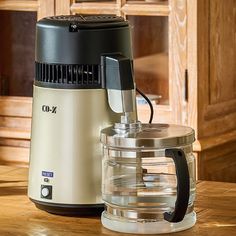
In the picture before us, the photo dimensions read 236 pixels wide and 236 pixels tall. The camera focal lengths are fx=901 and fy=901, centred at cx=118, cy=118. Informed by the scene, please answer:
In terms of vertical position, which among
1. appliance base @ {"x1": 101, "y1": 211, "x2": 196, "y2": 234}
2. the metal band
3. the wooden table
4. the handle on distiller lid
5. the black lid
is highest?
the black lid

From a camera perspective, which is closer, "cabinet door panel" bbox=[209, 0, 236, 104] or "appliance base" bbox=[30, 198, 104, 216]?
"appliance base" bbox=[30, 198, 104, 216]

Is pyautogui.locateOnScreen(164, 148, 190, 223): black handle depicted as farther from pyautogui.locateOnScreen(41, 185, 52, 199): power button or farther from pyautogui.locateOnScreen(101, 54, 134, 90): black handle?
pyautogui.locateOnScreen(41, 185, 52, 199): power button

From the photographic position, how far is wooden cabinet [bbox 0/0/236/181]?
2900 mm

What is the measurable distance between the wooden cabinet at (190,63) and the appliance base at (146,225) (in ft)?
4.10

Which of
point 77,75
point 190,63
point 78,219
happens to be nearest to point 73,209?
point 78,219

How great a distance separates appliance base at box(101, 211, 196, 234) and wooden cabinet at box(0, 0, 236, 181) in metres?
1.25

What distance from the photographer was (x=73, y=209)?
67.2 inches

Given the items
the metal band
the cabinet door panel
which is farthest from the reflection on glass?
the metal band

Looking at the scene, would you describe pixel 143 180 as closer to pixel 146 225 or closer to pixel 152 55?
pixel 146 225

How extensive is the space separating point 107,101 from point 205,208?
304 mm

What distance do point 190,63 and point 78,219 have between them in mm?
1279

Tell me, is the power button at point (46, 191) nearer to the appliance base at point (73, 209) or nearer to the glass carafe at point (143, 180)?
the appliance base at point (73, 209)

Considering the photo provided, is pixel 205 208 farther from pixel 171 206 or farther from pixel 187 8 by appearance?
pixel 187 8

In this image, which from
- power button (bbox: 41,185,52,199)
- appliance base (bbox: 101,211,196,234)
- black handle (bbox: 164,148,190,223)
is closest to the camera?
black handle (bbox: 164,148,190,223)
